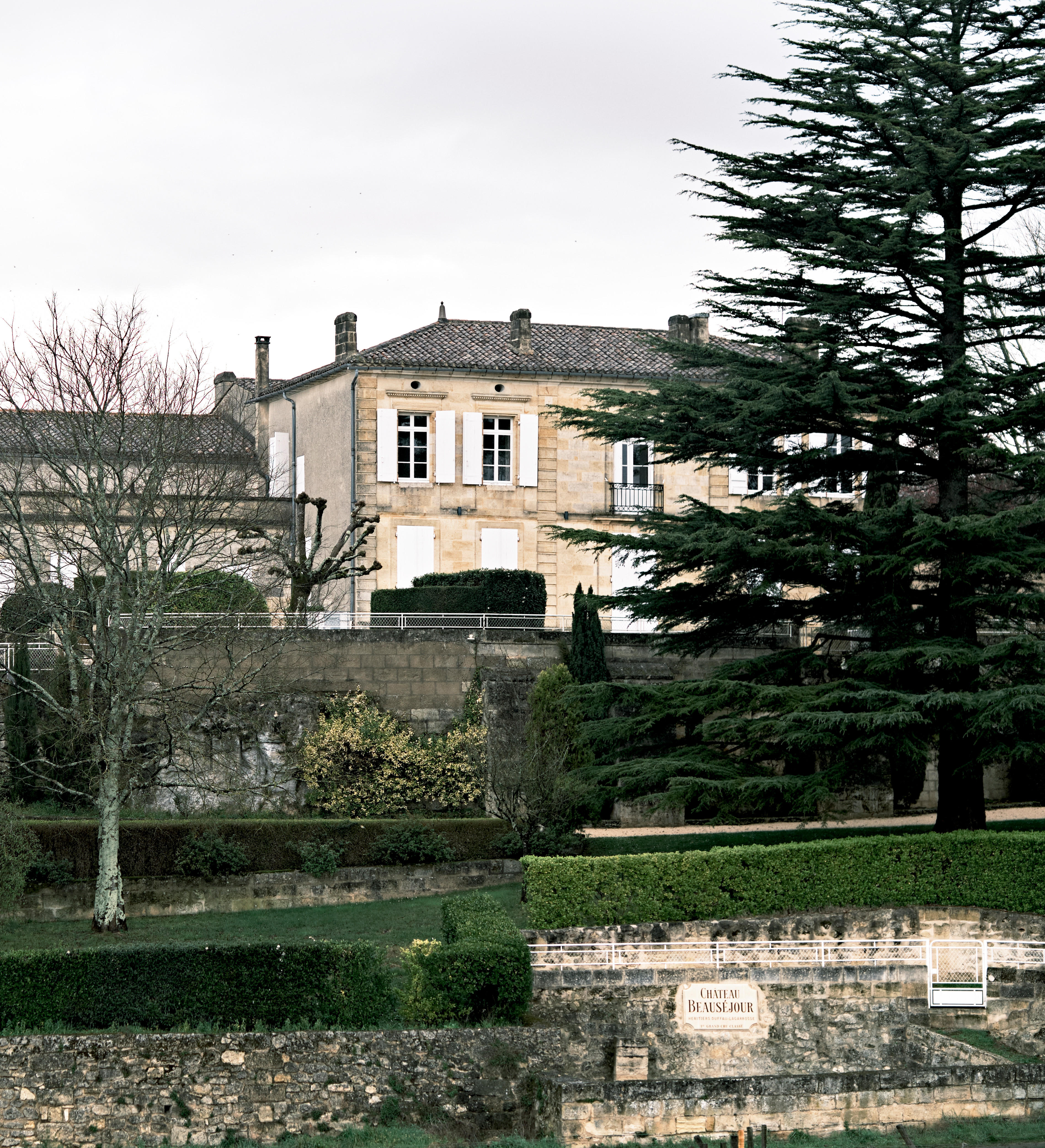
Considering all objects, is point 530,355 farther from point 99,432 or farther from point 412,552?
point 99,432

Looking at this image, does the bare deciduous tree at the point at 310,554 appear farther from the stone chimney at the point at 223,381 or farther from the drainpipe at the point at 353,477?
the stone chimney at the point at 223,381

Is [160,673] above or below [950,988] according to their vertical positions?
above

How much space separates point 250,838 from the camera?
A: 78.0 ft

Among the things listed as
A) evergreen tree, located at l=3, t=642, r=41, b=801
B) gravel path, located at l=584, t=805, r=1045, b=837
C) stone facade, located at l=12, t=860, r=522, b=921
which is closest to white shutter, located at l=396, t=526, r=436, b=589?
gravel path, located at l=584, t=805, r=1045, b=837

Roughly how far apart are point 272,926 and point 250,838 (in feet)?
7.66

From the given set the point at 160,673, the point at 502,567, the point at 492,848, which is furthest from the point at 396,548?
the point at 492,848

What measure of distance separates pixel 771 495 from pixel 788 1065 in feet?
72.2

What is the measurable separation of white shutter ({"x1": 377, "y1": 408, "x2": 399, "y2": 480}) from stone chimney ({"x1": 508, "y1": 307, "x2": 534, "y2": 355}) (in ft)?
12.3

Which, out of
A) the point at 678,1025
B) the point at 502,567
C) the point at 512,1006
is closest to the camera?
the point at 512,1006

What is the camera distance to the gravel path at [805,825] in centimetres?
2605

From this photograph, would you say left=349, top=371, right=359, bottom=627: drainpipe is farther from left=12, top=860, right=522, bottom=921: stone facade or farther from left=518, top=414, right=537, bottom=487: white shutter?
left=12, top=860, right=522, bottom=921: stone facade

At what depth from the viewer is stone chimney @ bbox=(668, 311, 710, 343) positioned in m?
38.7

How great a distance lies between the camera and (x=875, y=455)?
22.5 meters

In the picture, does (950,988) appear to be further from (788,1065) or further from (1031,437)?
(1031,437)
